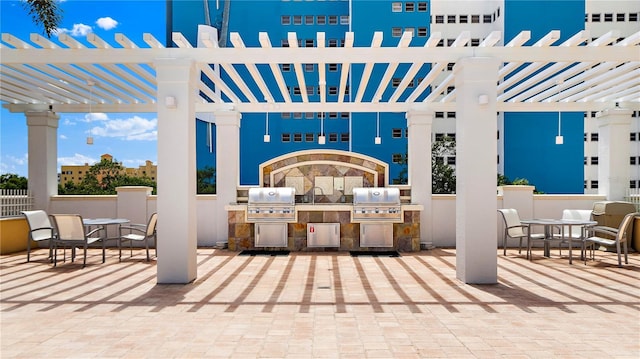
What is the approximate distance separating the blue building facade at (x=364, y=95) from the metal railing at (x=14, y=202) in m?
19.9

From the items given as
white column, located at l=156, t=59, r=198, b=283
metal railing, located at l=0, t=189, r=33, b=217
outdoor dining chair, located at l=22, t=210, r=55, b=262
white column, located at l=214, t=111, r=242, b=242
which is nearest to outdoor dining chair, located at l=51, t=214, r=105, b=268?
outdoor dining chair, located at l=22, t=210, r=55, b=262

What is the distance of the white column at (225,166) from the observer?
9.77 m

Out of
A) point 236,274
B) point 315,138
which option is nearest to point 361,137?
point 315,138

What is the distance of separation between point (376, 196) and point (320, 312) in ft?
16.1

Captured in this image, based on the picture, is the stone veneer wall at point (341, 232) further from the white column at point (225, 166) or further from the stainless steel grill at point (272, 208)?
the white column at point (225, 166)

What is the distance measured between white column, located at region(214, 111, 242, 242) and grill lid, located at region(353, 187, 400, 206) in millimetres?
2553

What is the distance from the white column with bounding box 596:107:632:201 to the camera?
33.1ft

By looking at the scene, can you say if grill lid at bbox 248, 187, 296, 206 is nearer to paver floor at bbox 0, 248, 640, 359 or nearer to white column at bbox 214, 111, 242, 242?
white column at bbox 214, 111, 242, 242

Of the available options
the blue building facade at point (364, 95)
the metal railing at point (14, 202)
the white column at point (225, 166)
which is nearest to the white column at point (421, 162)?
the white column at point (225, 166)

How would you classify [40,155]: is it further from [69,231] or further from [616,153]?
[616,153]

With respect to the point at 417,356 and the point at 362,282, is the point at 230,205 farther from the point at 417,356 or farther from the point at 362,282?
the point at 417,356

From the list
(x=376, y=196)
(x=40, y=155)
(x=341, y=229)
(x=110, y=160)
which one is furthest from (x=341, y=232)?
(x=110, y=160)

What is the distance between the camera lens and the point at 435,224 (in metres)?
9.93

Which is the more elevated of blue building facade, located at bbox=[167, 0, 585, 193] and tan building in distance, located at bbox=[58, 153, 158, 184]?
blue building facade, located at bbox=[167, 0, 585, 193]
